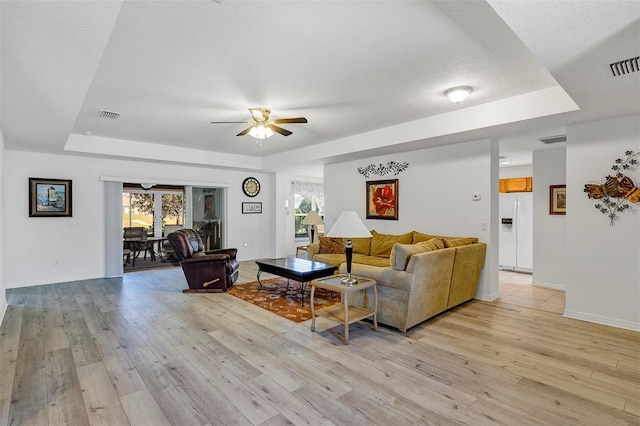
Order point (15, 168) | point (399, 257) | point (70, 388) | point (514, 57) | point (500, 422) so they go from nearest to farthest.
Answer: point (500, 422) → point (70, 388) → point (514, 57) → point (399, 257) → point (15, 168)

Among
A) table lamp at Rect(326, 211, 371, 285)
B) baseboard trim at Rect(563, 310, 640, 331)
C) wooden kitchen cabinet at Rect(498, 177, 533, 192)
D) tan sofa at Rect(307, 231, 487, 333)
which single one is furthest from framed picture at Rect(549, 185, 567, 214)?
table lamp at Rect(326, 211, 371, 285)

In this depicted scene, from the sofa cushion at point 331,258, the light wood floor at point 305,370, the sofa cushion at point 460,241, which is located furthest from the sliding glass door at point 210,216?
the sofa cushion at point 460,241

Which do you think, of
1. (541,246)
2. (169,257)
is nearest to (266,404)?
(541,246)

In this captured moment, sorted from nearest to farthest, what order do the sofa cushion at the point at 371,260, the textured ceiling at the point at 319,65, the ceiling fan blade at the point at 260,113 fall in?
the textured ceiling at the point at 319,65 < the ceiling fan blade at the point at 260,113 < the sofa cushion at the point at 371,260

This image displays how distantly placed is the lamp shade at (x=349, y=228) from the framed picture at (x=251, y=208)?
5370mm

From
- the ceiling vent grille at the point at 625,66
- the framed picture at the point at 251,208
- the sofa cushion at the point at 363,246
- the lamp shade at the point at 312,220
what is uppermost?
the ceiling vent grille at the point at 625,66

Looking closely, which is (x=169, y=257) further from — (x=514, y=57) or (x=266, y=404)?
(x=514, y=57)

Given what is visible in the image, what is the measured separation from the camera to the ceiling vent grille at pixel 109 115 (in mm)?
4207

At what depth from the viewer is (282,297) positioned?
189 inches

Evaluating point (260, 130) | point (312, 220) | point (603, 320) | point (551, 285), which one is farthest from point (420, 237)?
point (260, 130)

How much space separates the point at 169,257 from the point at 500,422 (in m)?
8.48

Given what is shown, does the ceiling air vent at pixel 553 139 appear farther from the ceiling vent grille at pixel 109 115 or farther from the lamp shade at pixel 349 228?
the ceiling vent grille at pixel 109 115

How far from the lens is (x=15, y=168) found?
5.48 metres

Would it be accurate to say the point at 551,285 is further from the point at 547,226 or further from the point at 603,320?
the point at 603,320
